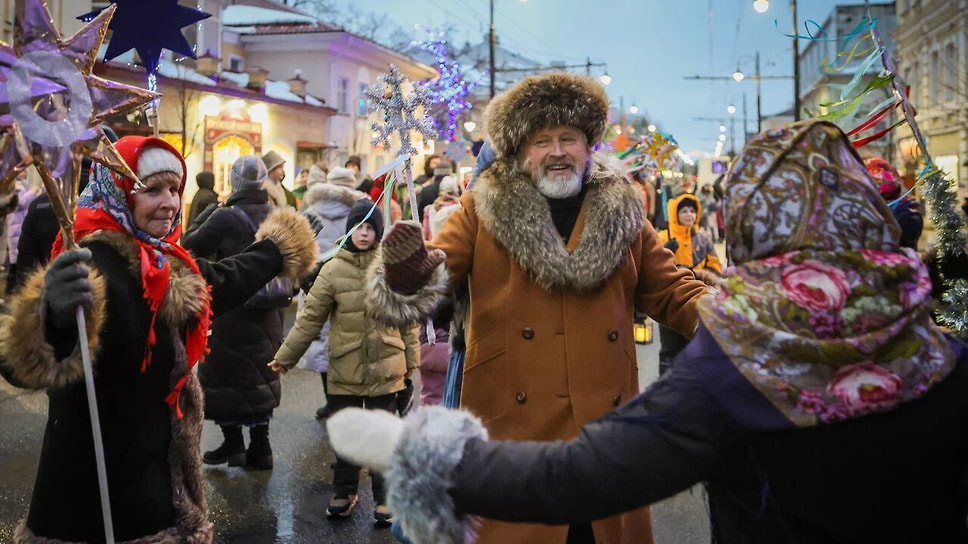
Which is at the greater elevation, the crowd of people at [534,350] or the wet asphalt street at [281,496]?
the crowd of people at [534,350]

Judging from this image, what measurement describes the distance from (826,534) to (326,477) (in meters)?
4.91

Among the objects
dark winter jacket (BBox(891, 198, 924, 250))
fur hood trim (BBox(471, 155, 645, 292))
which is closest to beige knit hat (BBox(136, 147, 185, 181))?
fur hood trim (BBox(471, 155, 645, 292))

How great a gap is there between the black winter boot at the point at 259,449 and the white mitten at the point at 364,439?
4.76m

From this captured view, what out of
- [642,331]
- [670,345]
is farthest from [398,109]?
[642,331]

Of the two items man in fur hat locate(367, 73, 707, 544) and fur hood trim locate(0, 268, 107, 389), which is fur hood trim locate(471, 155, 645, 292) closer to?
man in fur hat locate(367, 73, 707, 544)

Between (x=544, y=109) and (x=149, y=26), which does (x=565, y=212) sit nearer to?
(x=544, y=109)

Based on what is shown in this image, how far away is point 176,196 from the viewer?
317 cm

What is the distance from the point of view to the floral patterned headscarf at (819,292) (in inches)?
59.7

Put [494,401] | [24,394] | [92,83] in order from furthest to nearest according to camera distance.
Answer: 1. [24,394]
2. [494,401]
3. [92,83]

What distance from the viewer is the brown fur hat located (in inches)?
127

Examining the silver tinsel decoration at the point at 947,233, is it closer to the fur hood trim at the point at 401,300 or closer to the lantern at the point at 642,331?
the fur hood trim at the point at 401,300

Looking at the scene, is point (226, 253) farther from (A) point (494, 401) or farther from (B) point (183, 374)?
(A) point (494, 401)

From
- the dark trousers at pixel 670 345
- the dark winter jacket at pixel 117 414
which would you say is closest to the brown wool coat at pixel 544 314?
the dark winter jacket at pixel 117 414

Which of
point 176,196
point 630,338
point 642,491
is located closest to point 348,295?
point 176,196
